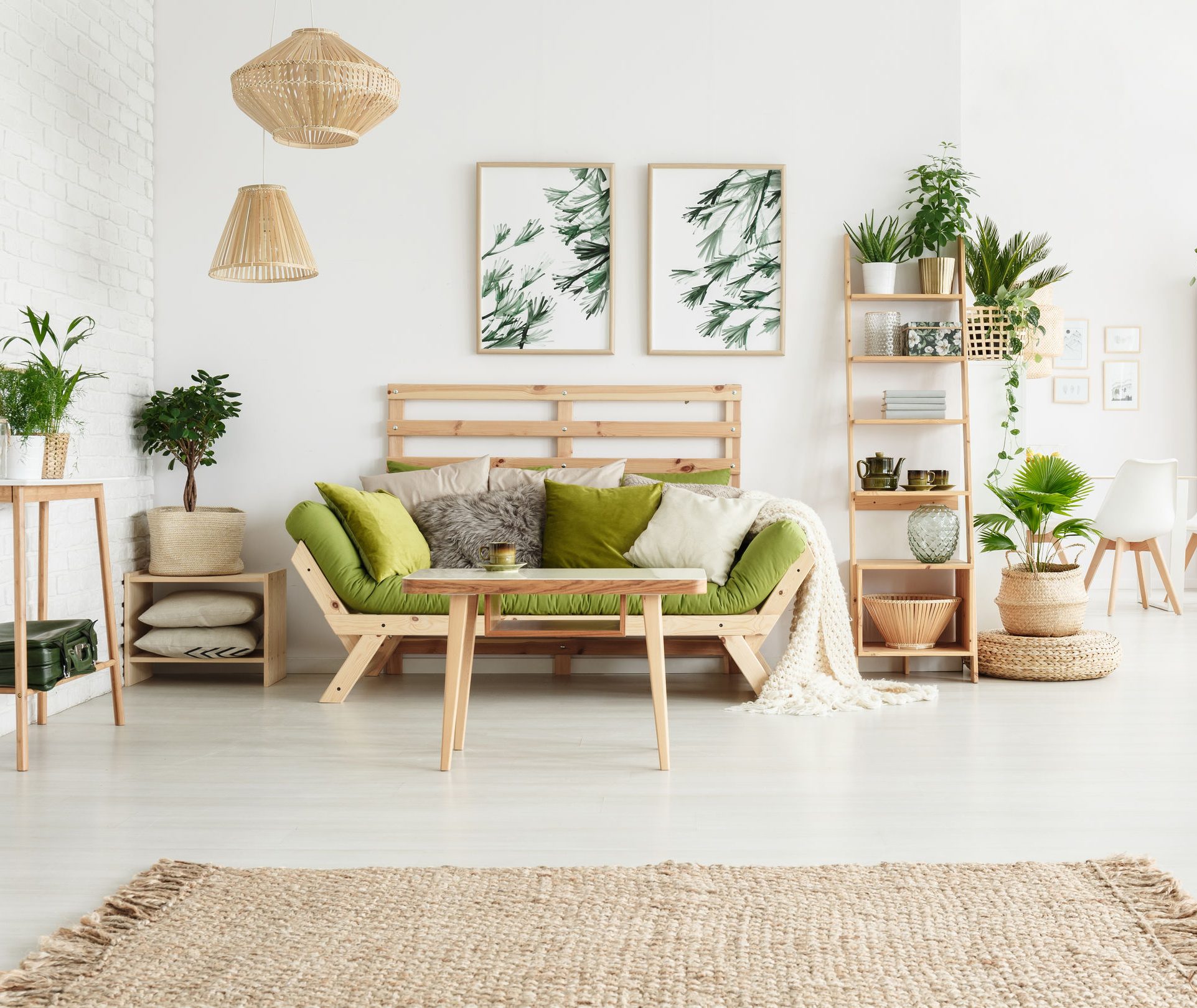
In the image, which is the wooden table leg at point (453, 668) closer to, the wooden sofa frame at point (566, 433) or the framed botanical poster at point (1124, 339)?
the wooden sofa frame at point (566, 433)

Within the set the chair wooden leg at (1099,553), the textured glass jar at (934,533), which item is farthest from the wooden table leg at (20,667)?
the chair wooden leg at (1099,553)

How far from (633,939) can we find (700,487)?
2709mm

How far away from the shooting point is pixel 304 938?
1.85 metres

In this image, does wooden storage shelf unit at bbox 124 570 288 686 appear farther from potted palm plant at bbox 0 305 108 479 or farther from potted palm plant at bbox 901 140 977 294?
potted palm plant at bbox 901 140 977 294

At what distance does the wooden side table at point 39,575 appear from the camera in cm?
303

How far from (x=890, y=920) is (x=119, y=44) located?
4292 millimetres

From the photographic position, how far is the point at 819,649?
413cm

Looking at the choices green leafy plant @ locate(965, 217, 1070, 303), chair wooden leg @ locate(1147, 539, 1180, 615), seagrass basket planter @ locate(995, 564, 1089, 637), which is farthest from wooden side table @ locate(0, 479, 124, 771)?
Result: chair wooden leg @ locate(1147, 539, 1180, 615)

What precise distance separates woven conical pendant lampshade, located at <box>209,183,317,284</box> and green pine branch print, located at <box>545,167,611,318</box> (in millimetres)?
1125

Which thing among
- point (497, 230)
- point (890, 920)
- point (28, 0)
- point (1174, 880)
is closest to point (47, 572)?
point (28, 0)

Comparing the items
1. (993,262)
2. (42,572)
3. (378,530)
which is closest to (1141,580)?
(993,262)

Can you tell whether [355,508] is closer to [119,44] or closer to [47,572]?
[47,572]

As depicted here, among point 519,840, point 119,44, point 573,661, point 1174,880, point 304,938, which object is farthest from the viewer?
point 573,661

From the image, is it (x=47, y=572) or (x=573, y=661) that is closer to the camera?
(x=47, y=572)
